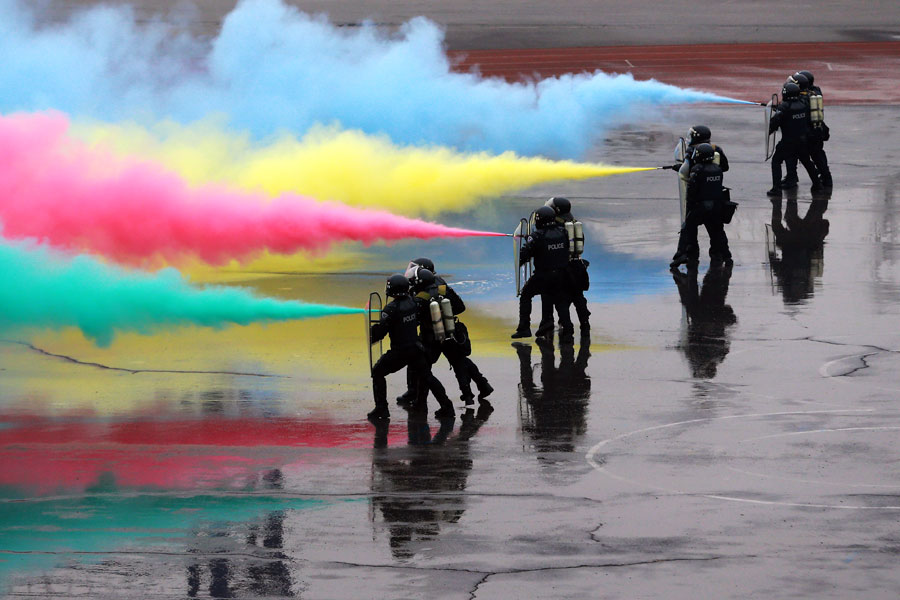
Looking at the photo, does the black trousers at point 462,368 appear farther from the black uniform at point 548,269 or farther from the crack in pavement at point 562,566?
the crack in pavement at point 562,566

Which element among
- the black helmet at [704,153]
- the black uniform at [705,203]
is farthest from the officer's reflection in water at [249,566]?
the black helmet at [704,153]

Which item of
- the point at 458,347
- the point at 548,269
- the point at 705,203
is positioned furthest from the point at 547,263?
the point at 705,203

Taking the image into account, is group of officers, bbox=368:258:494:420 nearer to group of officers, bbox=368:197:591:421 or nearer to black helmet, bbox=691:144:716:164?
group of officers, bbox=368:197:591:421

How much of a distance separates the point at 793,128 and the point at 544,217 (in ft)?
33.5

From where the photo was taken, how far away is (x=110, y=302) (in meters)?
19.9

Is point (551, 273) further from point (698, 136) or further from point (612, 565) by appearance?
point (612, 565)

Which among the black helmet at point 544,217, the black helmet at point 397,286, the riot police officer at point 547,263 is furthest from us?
the riot police officer at point 547,263

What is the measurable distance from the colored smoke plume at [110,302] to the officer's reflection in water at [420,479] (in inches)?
171

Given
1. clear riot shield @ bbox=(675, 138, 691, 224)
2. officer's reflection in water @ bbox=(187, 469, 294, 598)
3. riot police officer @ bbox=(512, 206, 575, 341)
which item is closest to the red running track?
clear riot shield @ bbox=(675, 138, 691, 224)

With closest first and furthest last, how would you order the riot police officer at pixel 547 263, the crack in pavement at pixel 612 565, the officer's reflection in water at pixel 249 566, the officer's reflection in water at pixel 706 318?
the officer's reflection in water at pixel 249 566, the crack in pavement at pixel 612 565, the officer's reflection in water at pixel 706 318, the riot police officer at pixel 547 263

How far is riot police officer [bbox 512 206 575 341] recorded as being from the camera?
19.0m

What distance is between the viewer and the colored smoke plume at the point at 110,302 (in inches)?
779

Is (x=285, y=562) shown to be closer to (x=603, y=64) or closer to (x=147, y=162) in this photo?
(x=147, y=162)

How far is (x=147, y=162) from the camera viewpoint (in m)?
24.5
